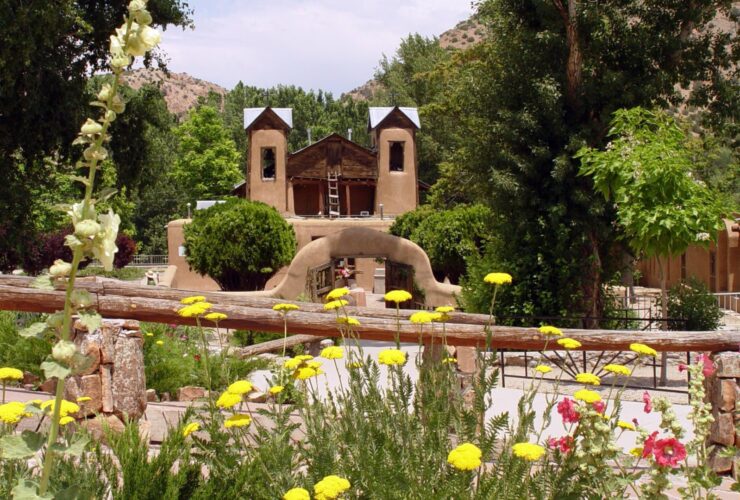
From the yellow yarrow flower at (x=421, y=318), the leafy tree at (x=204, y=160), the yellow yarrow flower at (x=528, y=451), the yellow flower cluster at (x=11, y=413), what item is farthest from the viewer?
the leafy tree at (x=204, y=160)

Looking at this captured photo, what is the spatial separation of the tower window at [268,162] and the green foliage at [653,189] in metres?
23.5

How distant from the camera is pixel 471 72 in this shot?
16797 mm

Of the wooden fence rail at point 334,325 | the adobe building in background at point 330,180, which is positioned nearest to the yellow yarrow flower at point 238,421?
the wooden fence rail at point 334,325

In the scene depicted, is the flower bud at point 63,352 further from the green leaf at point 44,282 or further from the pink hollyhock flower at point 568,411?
the pink hollyhock flower at point 568,411

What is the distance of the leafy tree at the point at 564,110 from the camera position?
14.8 m

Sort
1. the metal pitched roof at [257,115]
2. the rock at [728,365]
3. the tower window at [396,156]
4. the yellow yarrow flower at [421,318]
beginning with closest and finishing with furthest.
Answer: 1. the yellow yarrow flower at [421,318]
2. the rock at [728,365]
3. the metal pitched roof at [257,115]
4. the tower window at [396,156]

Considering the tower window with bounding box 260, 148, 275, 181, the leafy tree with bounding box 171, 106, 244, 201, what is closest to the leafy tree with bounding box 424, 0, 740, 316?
the tower window with bounding box 260, 148, 275, 181

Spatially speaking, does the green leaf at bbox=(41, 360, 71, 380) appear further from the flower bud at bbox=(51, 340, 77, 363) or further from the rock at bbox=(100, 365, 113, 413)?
the rock at bbox=(100, 365, 113, 413)

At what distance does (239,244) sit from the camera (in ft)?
79.0

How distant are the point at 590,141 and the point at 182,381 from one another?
378 inches

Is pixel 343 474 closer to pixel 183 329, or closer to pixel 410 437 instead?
pixel 410 437

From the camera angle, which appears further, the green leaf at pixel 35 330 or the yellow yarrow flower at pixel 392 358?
the yellow yarrow flower at pixel 392 358

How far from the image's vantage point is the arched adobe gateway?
18703 millimetres

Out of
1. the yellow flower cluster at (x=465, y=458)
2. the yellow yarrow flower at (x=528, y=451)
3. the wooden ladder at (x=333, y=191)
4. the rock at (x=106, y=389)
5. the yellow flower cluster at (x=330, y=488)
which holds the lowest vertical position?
the rock at (x=106, y=389)
